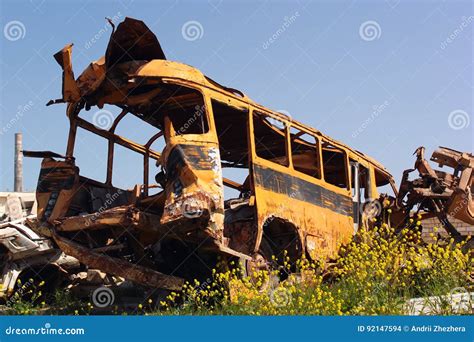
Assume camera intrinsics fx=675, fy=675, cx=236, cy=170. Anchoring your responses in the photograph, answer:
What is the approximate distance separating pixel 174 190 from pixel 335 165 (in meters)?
5.32

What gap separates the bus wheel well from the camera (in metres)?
9.86

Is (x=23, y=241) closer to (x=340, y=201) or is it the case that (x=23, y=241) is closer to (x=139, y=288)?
(x=139, y=288)

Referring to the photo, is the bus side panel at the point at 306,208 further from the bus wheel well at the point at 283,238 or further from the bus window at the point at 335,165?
the bus window at the point at 335,165

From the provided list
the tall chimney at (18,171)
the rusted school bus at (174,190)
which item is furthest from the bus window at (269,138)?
the tall chimney at (18,171)

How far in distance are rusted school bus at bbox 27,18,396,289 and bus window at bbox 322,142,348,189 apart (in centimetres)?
77

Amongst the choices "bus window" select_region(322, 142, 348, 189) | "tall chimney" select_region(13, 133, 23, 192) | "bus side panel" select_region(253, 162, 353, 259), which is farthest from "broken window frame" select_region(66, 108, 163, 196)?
"tall chimney" select_region(13, 133, 23, 192)

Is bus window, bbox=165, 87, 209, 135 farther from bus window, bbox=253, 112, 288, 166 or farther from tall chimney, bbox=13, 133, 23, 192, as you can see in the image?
tall chimney, bbox=13, 133, 23, 192

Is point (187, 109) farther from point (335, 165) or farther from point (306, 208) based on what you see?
point (335, 165)

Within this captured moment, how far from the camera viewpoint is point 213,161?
820cm

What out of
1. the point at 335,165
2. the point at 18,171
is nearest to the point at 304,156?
the point at 335,165

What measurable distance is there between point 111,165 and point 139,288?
2304mm

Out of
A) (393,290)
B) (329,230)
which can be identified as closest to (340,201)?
(329,230)

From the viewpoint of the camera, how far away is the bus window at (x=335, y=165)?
1181 centimetres

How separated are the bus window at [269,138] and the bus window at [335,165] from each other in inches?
31.7
